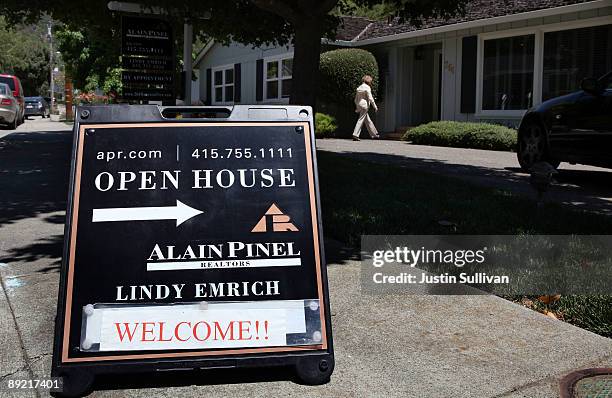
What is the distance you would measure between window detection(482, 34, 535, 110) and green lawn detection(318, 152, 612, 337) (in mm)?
8970

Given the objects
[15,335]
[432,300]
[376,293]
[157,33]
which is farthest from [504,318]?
[157,33]

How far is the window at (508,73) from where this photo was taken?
53.1ft

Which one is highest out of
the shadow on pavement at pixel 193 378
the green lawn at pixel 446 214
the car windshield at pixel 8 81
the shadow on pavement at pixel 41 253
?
the car windshield at pixel 8 81

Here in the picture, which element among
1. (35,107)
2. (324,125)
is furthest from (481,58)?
(35,107)

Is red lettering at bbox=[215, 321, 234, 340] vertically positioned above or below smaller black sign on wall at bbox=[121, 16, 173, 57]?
below

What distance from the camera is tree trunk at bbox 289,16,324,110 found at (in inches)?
348

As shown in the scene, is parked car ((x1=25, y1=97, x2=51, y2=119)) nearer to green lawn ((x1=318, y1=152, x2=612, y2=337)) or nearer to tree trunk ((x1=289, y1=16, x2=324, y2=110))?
tree trunk ((x1=289, y1=16, x2=324, y2=110))

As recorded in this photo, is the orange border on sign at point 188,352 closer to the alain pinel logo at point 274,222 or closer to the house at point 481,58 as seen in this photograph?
the alain pinel logo at point 274,222

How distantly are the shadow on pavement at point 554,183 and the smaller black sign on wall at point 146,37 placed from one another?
4.90 meters

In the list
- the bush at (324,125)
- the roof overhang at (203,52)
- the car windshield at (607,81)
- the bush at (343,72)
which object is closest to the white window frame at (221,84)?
the roof overhang at (203,52)

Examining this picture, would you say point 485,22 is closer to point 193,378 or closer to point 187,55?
point 187,55

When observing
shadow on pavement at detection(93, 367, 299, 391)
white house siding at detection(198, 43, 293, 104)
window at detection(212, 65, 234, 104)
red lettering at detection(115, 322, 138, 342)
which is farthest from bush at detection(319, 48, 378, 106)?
red lettering at detection(115, 322, 138, 342)

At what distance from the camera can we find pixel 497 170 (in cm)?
1036

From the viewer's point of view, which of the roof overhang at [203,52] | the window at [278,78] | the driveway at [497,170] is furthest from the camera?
the roof overhang at [203,52]
